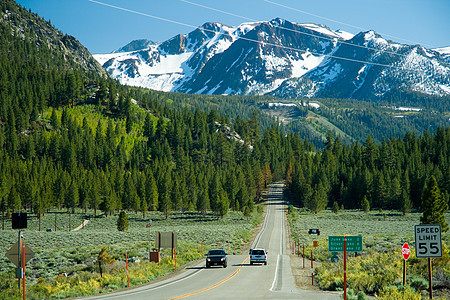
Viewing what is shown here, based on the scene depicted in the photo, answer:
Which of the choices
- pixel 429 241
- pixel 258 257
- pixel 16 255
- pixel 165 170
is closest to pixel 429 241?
pixel 429 241

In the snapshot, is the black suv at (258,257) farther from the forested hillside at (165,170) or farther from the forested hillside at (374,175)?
the forested hillside at (374,175)

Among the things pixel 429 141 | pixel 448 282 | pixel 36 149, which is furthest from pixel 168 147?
pixel 448 282

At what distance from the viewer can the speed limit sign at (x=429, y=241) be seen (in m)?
15.4

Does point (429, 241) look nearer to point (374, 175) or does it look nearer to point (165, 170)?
point (374, 175)

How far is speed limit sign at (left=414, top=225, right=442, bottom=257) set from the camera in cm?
1535

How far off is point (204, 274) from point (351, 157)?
463 feet

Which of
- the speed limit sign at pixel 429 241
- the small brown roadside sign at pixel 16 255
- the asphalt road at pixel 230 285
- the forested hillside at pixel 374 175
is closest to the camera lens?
the speed limit sign at pixel 429 241

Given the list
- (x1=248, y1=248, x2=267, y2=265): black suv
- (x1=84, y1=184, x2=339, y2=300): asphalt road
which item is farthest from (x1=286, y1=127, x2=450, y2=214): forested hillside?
(x1=84, y1=184, x2=339, y2=300): asphalt road

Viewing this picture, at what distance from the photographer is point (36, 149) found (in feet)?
Answer: 552

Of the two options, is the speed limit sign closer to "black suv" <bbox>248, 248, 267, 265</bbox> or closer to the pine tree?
"black suv" <bbox>248, 248, 267, 265</bbox>

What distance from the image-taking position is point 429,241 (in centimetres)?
1552

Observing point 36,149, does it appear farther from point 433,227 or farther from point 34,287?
point 433,227

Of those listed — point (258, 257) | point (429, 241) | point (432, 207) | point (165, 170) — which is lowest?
point (258, 257)

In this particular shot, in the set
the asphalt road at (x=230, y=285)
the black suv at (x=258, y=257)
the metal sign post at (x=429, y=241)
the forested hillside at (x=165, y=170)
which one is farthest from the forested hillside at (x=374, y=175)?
the metal sign post at (x=429, y=241)
